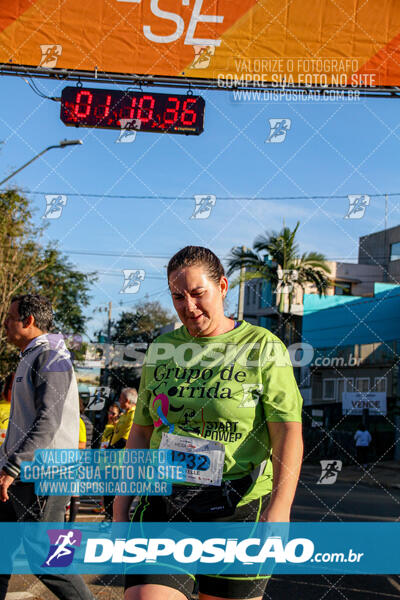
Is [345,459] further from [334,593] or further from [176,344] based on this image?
[176,344]

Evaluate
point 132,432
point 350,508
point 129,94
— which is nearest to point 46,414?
point 132,432

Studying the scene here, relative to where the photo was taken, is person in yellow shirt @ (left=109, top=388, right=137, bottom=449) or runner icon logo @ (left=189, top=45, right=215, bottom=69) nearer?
runner icon logo @ (left=189, top=45, right=215, bottom=69)

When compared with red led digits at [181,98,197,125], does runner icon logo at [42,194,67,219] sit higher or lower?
lower

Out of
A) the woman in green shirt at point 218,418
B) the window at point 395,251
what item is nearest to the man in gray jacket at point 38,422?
the woman in green shirt at point 218,418

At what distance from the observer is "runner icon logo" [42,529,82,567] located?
4053 mm

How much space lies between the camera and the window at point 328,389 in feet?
114

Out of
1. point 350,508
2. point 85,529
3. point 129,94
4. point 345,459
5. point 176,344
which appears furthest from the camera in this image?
point 345,459

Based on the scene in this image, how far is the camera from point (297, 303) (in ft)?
135

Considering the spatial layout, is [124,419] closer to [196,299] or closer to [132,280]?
[132,280]

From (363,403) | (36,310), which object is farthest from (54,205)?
(363,403)

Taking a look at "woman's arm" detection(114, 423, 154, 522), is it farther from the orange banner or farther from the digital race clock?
the orange banner

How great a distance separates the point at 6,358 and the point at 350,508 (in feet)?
40.8

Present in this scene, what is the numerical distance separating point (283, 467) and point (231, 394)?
1.04 ft

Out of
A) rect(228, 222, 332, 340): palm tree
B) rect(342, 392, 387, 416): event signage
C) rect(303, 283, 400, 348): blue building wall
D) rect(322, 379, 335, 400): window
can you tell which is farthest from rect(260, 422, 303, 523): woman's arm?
rect(322, 379, 335, 400): window
